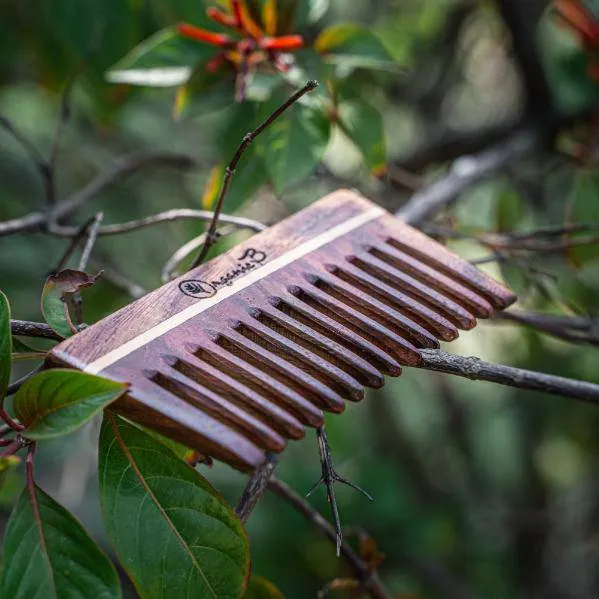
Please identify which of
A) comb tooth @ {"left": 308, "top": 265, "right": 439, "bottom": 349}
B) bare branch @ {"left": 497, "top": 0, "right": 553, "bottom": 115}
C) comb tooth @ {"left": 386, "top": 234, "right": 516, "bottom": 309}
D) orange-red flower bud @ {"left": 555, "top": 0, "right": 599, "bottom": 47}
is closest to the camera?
comb tooth @ {"left": 308, "top": 265, "right": 439, "bottom": 349}

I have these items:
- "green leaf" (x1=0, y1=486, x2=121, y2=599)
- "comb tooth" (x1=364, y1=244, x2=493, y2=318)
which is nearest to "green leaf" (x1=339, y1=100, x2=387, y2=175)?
"comb tooth" (x1=364, y1=244, x2=493, y2=318)

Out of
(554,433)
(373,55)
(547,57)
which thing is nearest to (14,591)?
(373,55)

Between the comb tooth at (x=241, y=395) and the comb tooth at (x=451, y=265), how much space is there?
371mm

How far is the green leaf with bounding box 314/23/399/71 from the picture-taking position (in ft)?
5.06

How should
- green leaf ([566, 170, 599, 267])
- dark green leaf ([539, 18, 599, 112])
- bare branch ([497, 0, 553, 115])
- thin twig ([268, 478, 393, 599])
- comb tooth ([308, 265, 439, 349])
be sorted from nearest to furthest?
comb tooth ([308, 265, 439, 349]) → thin twig ([268, 478, 393, 599]) → green leaf ([566, 170, 599, 267]) → dark green leaf ([539, 18, 599, 112]) → bare branch ([497, 0, 553, 115])

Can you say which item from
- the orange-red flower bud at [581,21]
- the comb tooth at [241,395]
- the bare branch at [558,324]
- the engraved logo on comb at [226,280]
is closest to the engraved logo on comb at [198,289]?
the engraved logo on comb at [226,280]

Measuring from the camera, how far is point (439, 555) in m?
2.49

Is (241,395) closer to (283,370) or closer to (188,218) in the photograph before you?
(283,370)

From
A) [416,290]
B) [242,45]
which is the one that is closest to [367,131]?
[242,45]

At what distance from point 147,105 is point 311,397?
7.47 feet

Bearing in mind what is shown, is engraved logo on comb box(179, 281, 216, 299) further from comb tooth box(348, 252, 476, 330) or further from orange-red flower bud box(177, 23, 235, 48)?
orange-red flower bud box(177, 23, 235, 48)

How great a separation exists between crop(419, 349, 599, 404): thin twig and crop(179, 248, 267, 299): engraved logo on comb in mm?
242

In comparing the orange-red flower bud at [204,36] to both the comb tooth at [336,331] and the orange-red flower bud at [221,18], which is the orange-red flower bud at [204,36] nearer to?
the orange-red flower bud at [221,18]

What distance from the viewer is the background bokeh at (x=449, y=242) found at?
2.07 m
